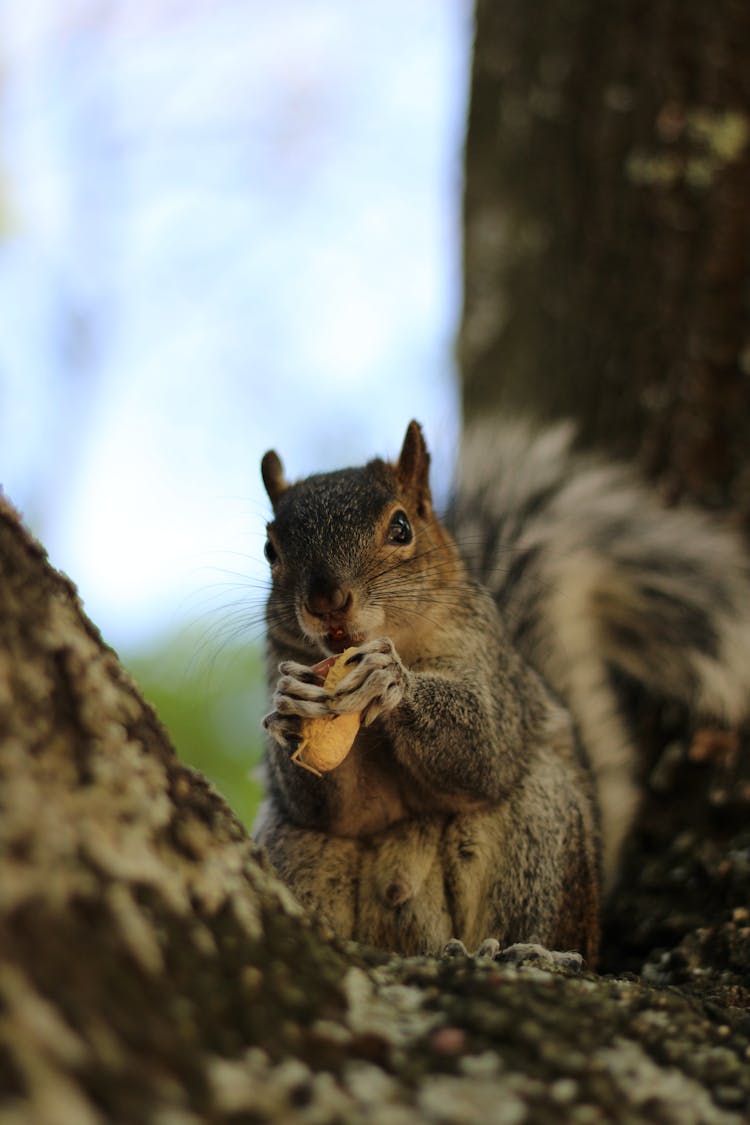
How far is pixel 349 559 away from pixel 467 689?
1.02 feet

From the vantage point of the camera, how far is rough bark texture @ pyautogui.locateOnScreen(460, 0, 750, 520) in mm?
2605

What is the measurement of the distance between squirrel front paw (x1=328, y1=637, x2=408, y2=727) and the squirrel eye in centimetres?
33

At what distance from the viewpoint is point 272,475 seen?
7.41 ft

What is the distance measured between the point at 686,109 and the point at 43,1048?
269 centimetres

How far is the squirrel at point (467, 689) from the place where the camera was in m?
1.77

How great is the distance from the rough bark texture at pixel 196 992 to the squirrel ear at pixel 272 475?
109 centimetres

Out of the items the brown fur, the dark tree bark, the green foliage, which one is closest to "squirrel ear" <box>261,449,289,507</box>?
the brown fur

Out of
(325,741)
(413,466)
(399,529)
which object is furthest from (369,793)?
(413,466)

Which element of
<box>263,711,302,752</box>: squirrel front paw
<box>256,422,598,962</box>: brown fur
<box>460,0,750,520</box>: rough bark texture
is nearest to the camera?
<box>263,711,302,752</box>: squirrel front paw

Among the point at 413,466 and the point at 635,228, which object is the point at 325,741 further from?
the point at 635,228

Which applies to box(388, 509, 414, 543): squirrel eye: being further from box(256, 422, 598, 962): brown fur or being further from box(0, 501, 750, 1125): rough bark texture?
box(0, 501, 750, 1125): rough bark texture

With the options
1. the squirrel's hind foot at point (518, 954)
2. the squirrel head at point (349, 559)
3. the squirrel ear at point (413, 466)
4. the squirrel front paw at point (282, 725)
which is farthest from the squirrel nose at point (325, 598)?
the squirrel's hind foot at point (518, 954)

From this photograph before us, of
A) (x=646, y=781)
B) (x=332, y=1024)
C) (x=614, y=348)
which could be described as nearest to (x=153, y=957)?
(x=332, y=1024)

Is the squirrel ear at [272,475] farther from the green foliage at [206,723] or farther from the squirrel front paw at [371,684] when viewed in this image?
the green foliage at [206,723]
